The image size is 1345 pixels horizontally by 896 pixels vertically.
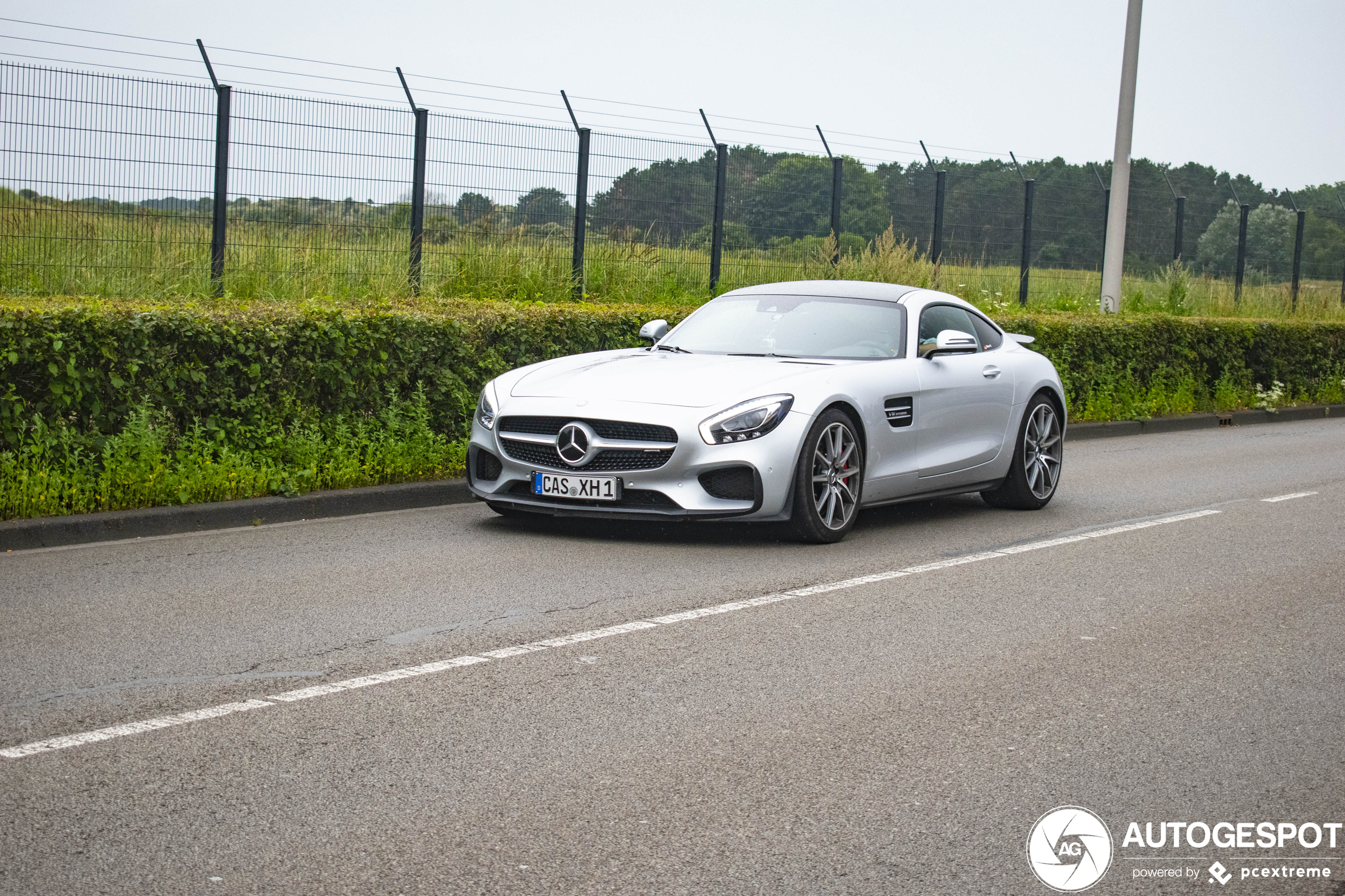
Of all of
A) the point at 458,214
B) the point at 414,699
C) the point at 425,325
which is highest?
the point at 458,214

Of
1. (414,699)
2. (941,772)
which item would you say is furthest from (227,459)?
(941,772)

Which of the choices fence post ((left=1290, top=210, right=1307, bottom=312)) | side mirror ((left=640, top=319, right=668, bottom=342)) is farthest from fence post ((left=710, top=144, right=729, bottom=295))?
fence post ((left=1290, top=210, right=1307, bottom=312))

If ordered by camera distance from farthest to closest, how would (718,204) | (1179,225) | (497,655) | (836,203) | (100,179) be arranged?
(1179,225)
(836,203)
(718,204)
(100,179)
(497,655)

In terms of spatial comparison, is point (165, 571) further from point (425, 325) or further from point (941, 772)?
point (941, 772)

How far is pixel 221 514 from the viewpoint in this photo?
29.4 feet

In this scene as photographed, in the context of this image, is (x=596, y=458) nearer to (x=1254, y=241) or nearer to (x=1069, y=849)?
(x=1069, y=849)

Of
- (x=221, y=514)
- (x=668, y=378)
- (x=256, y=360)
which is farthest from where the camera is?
(x=256, y=360)

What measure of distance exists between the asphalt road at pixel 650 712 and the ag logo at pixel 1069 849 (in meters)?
0.04

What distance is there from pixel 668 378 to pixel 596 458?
0.72 metres

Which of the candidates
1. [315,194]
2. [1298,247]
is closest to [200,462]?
[315,194]

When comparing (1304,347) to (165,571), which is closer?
(165,571)

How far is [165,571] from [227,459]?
1930 mm

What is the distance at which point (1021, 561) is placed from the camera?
8.30 meters

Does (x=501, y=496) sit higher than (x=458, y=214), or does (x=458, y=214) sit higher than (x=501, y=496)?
(x=458, y=214)
